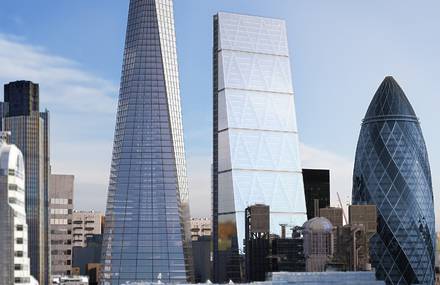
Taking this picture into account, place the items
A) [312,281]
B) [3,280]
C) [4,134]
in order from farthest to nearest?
[312,281], [4,134], [3,280]

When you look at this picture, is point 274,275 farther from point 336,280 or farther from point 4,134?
point 4,134

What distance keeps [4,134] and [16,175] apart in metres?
11.9

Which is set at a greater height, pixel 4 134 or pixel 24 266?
pixel 4 134

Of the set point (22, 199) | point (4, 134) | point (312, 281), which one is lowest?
point (312, 281)

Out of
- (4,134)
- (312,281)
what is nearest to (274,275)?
(312,281)

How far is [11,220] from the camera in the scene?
104 meters

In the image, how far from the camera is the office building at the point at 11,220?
335 feet

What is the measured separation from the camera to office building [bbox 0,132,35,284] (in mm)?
102000

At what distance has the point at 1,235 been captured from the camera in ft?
338

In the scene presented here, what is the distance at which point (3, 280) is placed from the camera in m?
103

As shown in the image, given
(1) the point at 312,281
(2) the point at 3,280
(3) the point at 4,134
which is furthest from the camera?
(1) the point at 312,281

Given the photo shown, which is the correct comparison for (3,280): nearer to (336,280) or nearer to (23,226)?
(23,226)

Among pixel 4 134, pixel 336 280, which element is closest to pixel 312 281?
pixel 336 280

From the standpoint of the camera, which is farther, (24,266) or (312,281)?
(312,281)
